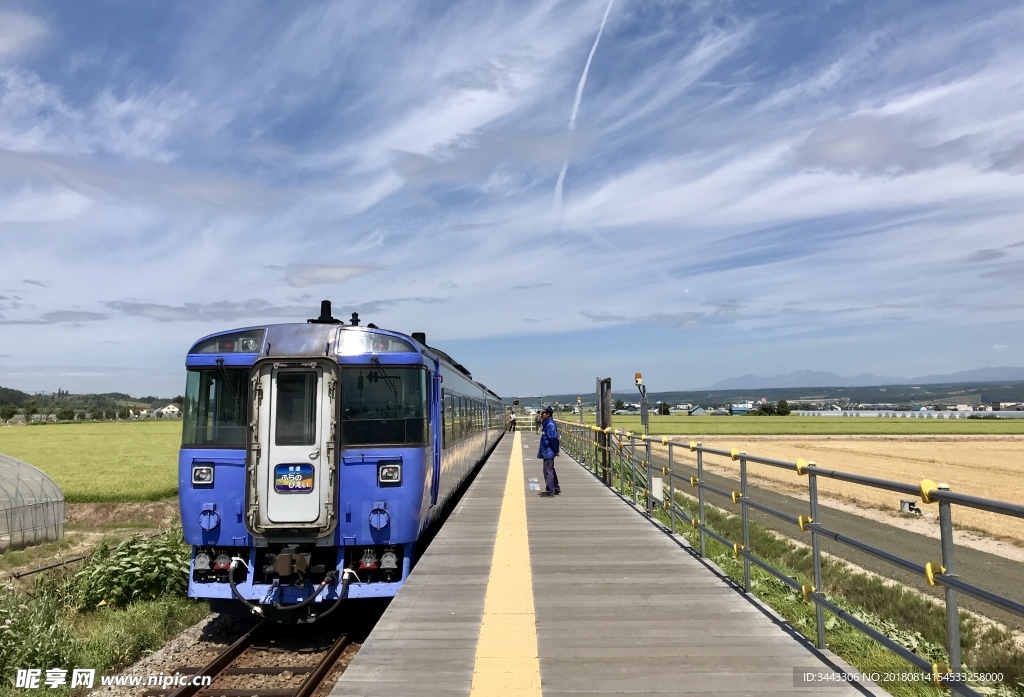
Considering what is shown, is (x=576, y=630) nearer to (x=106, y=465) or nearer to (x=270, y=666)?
(x=270, y=666)

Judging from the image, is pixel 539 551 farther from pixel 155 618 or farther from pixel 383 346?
pixel 155 618

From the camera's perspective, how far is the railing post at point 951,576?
10.5 ft

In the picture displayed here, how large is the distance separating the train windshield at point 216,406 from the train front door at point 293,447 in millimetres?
232

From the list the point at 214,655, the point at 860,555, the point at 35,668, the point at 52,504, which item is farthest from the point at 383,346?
the point at 52,504

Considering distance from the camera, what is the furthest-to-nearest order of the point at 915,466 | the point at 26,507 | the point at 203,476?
the point at 915,466
the point at 26,507
the point at 203,476

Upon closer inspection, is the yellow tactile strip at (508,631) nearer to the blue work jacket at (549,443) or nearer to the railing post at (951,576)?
the railing post at (951,576)

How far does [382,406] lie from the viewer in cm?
789

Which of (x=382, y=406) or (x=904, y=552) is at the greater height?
(x=382, y=406)

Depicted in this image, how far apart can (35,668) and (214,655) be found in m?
1.64

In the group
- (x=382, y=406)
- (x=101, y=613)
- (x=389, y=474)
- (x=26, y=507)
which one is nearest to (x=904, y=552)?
(x=389, y=474)

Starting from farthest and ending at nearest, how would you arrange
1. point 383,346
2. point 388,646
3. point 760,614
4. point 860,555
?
point 860,555
point 383,346
point 760,614
point 388,646

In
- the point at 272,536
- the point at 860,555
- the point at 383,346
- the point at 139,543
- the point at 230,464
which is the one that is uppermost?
the point at 383,346

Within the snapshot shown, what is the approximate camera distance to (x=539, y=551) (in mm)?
8227

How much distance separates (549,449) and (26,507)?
14.9m
